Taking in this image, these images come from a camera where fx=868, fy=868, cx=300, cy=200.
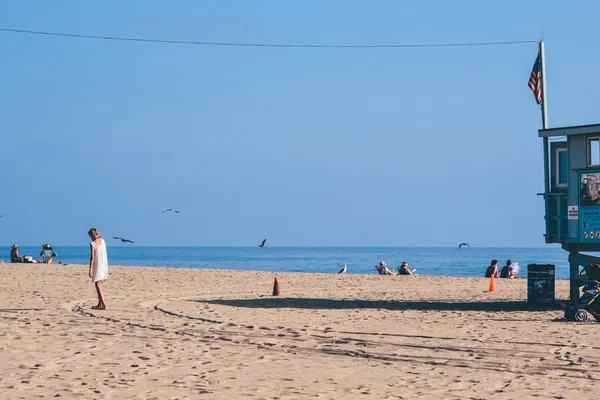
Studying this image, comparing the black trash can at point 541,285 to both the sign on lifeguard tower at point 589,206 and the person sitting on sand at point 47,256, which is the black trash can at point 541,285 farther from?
the person sitting on sand at point 47,256

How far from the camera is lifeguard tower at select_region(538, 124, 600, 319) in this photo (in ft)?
59.5

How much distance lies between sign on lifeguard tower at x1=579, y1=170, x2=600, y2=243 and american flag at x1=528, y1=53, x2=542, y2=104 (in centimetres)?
373

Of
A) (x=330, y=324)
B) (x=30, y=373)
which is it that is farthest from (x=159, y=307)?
(x=30, y=373)

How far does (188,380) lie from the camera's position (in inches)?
387

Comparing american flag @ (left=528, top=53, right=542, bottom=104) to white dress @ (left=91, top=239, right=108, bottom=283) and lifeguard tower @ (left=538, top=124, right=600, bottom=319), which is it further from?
white dress @ (left=91, top=239, right=108, bottom=283)

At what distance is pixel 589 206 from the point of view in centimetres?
1823

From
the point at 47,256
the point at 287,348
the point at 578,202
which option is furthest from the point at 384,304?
the point at 47,256

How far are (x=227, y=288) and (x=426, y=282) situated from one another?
8.43m

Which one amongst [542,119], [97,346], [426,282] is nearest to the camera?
[97,346]

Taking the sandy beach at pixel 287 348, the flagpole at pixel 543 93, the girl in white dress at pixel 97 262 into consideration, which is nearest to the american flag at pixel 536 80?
the flagpole at pixel 543 93

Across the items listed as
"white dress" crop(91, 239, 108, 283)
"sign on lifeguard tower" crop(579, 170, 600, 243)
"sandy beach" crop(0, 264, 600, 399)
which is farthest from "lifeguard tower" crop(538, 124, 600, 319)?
"white dress" crop(91, 239, 108, 283)

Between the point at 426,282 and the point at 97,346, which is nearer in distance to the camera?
the point at 97,346

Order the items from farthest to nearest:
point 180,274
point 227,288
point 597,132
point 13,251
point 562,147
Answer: point 13,251, point 180,274, point 227,288, point 562,147, point 597,132

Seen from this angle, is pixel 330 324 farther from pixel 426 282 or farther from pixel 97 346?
pixel 426 282
